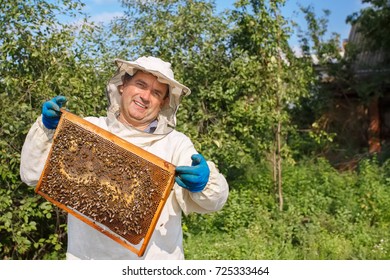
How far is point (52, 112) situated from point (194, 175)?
0.71m

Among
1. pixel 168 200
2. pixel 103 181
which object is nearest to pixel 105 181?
pixel 103 181

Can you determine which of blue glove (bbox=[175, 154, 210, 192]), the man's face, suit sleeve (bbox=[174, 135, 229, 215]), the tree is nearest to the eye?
the man's face

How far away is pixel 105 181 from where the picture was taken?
2232mm

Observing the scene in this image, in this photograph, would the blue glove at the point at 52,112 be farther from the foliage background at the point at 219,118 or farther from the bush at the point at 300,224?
the bush at the point at 300,224

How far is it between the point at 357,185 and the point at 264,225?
2401 millimetres

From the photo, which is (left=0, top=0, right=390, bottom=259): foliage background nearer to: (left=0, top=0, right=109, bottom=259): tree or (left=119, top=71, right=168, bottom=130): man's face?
(left=0, top=0, right=109, bottom=259): tree

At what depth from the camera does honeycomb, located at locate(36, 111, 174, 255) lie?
2117 millimetres

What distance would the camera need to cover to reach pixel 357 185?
731 cm

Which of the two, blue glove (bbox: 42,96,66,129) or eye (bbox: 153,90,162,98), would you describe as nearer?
blue glove (bbox: 42,96,66,129)

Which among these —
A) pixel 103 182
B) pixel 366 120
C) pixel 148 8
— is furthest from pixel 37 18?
pixel 366 120

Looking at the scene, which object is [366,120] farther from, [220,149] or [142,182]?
[142,182]

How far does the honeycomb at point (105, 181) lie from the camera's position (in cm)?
212

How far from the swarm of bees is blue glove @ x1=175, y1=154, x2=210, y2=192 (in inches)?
2.7

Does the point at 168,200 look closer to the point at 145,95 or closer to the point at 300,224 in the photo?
the point at 145,95
